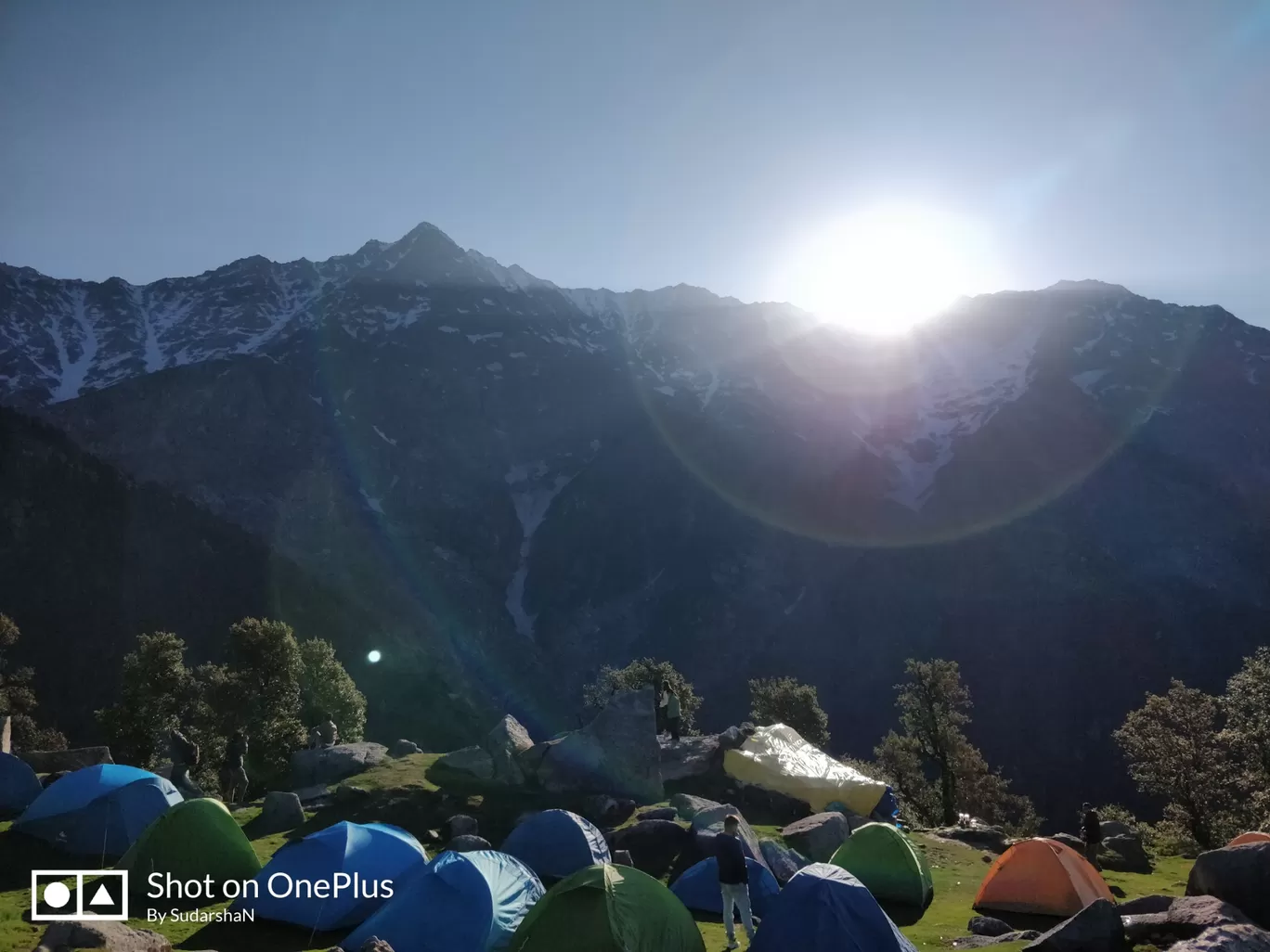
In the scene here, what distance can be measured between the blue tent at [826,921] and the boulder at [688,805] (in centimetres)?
1377

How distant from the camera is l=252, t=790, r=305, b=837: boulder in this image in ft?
91.8

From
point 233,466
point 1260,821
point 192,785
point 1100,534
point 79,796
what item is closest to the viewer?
point 79,796

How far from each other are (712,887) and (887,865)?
→ 6.24 m

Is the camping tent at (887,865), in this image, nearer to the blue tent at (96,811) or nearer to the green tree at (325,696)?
the blue tent at (96,811)

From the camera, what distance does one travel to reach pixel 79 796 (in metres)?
24.7

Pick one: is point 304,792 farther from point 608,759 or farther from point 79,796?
point 608,759

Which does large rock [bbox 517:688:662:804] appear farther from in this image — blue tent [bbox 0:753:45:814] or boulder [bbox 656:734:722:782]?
blue tent [bbox 0:753:45:814]

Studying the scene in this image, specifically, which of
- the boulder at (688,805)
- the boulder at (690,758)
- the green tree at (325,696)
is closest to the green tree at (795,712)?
the boulder at (690,758)

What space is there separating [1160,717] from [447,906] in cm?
5162

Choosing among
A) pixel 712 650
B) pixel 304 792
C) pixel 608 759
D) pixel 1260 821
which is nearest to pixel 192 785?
pixel 304 792

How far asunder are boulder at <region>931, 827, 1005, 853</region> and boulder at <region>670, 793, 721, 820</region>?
12.7 m

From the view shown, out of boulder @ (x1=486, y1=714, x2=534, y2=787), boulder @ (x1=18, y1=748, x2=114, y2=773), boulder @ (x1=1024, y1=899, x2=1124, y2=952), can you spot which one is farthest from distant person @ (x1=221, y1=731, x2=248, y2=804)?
boulder @ (x1=1024, y1=899, x2=1124, y2=952)

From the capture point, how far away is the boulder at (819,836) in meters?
28.7

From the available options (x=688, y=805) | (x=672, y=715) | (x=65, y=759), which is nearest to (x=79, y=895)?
(x=65, y=759)
